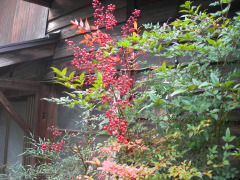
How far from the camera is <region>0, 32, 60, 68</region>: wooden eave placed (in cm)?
268

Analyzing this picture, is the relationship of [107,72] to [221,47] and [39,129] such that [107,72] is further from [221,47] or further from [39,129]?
[39,129]

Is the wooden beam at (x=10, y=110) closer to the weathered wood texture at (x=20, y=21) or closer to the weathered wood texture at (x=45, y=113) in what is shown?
the weathered wood texture at (x=45, y=113)

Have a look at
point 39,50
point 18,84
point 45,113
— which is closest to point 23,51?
point 39,50

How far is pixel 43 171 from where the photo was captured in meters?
2.10

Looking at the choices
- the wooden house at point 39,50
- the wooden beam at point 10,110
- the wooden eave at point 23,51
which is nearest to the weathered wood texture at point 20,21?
the wooden house at point 39,50

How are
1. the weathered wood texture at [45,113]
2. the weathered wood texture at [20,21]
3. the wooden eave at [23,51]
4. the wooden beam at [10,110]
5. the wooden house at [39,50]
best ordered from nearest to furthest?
the wooden house at [39,50] → the wooden eave at [23,51] → the wooden beam at [10,110] → the weathered wood texture at [45,113] → the weathered wood texture at [20,21]

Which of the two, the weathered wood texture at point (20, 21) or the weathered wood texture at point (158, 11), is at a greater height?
the weathered wood texture at point (20, 21)

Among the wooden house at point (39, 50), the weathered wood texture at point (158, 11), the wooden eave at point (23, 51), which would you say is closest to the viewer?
the weathered wood texture at point (158, 11)

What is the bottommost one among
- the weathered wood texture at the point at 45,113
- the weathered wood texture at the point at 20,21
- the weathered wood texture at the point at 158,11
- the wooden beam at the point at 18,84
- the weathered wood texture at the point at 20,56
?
the weathered wood texture at the point at 45,113

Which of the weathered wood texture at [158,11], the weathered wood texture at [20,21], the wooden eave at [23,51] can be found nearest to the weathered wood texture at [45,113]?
the wooden eave at [23,51]

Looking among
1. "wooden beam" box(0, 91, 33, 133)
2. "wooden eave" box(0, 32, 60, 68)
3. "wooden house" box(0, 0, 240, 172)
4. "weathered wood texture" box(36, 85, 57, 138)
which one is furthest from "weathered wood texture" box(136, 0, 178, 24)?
"wooden beam" box(0, 91, 33, 133)

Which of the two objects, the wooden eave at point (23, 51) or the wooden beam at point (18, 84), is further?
the wooden beam at point (18, 84)

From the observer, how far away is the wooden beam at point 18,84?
3061mm

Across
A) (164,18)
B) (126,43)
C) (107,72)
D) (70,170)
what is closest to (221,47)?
(126,43)
